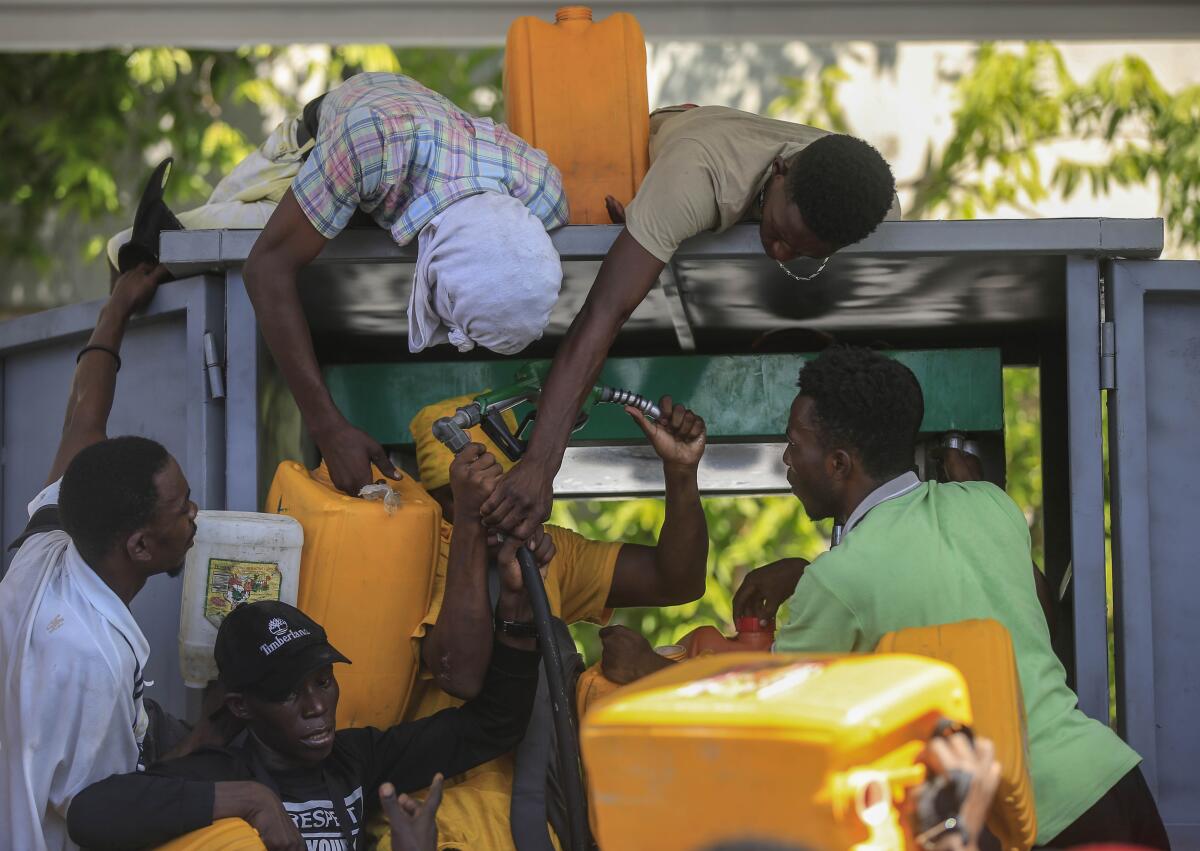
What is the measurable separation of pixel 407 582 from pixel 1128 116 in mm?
5959

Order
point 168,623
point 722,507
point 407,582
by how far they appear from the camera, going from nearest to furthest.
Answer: point 407,582, point 168,623, point 722,507

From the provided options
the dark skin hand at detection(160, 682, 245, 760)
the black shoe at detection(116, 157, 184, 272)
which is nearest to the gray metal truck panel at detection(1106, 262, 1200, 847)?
the dark skin hand at detection(160, 682, 245, 760)

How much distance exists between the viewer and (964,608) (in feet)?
9.18

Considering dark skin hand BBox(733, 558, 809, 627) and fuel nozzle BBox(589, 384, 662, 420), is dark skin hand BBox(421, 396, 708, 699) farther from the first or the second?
dark skin hand BBox(733, 558, 809, 627)

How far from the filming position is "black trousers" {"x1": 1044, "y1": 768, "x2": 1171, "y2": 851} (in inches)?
110

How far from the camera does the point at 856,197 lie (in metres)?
3.21

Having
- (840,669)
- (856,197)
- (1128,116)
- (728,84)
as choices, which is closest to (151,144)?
(728,84)

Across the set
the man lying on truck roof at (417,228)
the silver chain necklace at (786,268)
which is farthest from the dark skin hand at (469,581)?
the silver chain necklace at (786,268)

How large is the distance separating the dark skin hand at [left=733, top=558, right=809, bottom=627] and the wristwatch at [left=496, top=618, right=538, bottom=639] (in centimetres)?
74

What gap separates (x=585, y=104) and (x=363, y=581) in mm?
1293

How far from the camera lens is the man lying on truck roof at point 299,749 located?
286 centimetres

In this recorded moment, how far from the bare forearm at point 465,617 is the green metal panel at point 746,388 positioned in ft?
3.28

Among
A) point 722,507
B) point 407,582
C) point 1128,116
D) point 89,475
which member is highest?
point 1128,116

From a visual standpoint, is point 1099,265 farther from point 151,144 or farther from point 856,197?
point 151,144
